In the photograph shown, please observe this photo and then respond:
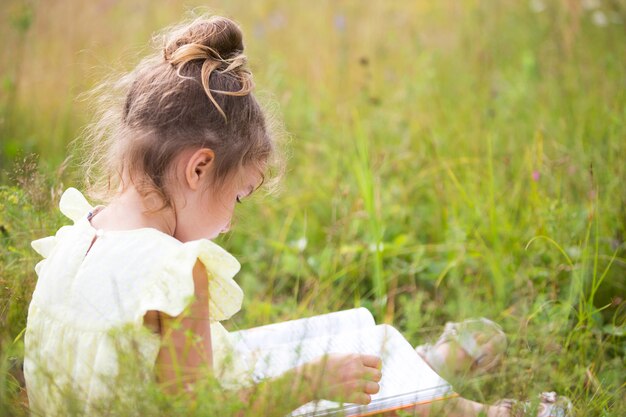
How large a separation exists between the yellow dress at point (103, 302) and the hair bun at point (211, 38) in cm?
41

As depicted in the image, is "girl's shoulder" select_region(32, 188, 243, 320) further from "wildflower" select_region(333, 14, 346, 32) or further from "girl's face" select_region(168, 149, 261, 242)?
"wildflower" select_region(333, 14, 346, 32)

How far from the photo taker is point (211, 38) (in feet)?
5.52

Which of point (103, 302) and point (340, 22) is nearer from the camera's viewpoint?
point (103, 302)

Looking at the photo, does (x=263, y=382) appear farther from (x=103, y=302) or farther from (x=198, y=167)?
(x=198, y=167)

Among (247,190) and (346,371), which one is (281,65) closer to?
(247,190)

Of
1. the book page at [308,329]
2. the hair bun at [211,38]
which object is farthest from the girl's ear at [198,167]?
the book page at [308,329]

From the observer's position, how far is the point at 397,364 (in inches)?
72.6

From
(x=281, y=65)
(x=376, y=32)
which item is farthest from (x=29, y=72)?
(x=376, y=32)

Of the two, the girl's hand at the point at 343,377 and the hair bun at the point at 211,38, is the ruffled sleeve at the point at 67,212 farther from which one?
the girl's hand at the point at 343,377

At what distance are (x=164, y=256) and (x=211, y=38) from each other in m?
0.49

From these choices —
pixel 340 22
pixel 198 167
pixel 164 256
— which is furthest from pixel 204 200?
pixel 340 22

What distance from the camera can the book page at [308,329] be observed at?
6.51 ft

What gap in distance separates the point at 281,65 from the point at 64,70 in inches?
41.4

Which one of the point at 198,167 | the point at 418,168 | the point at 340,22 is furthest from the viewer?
the point at 340,22
